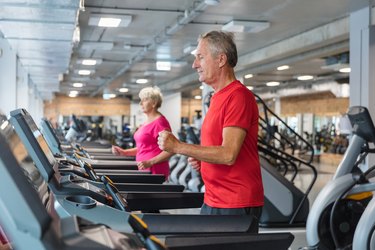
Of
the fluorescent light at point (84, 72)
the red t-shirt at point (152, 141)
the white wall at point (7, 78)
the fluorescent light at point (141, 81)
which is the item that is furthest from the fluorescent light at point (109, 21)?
the fluorescent light at point (141, 81)

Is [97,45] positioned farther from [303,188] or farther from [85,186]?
[85,186]

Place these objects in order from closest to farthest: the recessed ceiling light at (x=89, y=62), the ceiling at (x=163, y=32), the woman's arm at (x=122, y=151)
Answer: the woman's arm at (x=122, y=151) < the ceiling at (x=163, y=32) < the recessed ceiling light at (x=89, y=62)

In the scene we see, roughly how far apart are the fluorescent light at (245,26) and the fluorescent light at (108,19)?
1.61 metres

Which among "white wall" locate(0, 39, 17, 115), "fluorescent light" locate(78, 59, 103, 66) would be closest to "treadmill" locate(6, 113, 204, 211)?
"white wall" locate(0, 39, 17, 115)

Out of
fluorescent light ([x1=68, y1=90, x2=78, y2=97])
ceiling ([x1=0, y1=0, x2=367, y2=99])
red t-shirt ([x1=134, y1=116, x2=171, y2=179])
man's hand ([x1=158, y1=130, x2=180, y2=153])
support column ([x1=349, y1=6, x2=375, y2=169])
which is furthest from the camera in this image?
fluorescent light ([x1=68, y1=90, x2=78, y2=97])

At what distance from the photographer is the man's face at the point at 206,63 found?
7.61ft

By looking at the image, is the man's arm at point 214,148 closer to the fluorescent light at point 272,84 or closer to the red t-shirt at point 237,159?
the red t-shirt at point 237,159

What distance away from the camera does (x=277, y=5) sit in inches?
286

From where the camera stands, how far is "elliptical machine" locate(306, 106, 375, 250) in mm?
3914

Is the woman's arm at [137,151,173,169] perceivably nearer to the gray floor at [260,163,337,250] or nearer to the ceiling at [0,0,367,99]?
the gray floor at [260,163,337,250]

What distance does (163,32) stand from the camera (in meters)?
9.44

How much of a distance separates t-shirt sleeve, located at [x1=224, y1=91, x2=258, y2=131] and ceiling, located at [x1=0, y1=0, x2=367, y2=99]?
10.8 feet

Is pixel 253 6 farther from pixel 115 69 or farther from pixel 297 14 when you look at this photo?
pixel 115 69

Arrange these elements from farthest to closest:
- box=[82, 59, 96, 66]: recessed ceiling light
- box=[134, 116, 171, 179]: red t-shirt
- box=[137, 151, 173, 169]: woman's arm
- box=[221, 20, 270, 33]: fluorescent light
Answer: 1. box=[82, 59, 96, 66]: recessed ceiling light
2. box=[221, 20, 270, 33]: fluorescent light
3. box=[134, 116, 171, 179]: red t-shirt
4. box=[137, 151, 173, 169]: woman's arm
